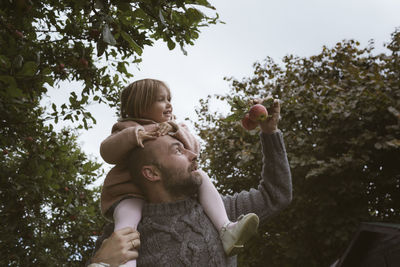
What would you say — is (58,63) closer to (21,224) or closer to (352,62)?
(21,224)

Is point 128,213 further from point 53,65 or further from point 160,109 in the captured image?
point 53,65

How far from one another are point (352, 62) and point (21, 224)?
285 inches

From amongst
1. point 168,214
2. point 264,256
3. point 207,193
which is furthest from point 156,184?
point 264,256

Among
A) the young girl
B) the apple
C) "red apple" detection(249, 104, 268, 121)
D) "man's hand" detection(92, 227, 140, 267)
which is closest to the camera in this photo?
"man's hand" detection(92, 227, 140, 267)

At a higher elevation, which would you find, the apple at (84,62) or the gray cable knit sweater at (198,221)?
the apple at (84,62)

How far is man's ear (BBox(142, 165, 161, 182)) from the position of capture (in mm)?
1671

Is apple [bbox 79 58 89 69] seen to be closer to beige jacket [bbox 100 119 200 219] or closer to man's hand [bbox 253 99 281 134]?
beige jacket [bbox 100 119 200 219]

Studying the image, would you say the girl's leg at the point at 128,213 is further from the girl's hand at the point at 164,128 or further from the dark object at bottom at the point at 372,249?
the dark object at bottom at the point at 372,249

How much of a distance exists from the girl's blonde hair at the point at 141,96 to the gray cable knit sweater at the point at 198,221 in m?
0.51

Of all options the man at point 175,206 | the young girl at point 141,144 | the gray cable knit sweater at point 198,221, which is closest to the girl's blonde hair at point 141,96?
the young girl at point 141,144

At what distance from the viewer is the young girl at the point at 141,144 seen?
1604mm

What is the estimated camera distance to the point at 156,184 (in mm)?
1690

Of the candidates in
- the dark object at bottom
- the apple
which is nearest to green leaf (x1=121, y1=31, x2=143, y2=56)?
the apple

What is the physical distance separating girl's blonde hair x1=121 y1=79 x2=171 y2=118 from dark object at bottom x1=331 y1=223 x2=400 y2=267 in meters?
4.08
